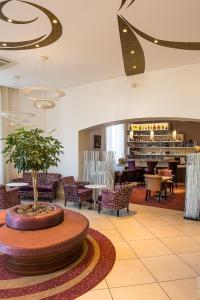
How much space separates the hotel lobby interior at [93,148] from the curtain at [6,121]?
4 cm

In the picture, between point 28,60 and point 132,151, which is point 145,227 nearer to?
point 28,60

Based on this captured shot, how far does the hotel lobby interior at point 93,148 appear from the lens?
3266mm

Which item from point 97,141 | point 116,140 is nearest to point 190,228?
point 97,141

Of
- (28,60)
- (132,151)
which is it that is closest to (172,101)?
(28,60)

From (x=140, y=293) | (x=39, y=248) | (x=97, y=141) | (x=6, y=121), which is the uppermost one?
(x=6, y=121)

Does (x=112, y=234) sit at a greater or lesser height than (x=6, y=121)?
lesser

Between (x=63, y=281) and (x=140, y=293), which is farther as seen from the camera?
(x=63, y=281)

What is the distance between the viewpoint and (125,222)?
5.68 meters

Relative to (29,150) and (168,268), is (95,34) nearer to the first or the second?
(29,150)

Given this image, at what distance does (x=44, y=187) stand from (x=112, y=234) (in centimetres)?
357

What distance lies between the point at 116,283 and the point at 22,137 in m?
2.67

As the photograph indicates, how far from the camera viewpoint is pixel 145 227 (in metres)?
5.34

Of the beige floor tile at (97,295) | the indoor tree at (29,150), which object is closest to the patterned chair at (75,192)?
the indoor tree at (29,150)

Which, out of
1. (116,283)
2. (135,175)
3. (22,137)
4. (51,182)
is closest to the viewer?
(116,283)
